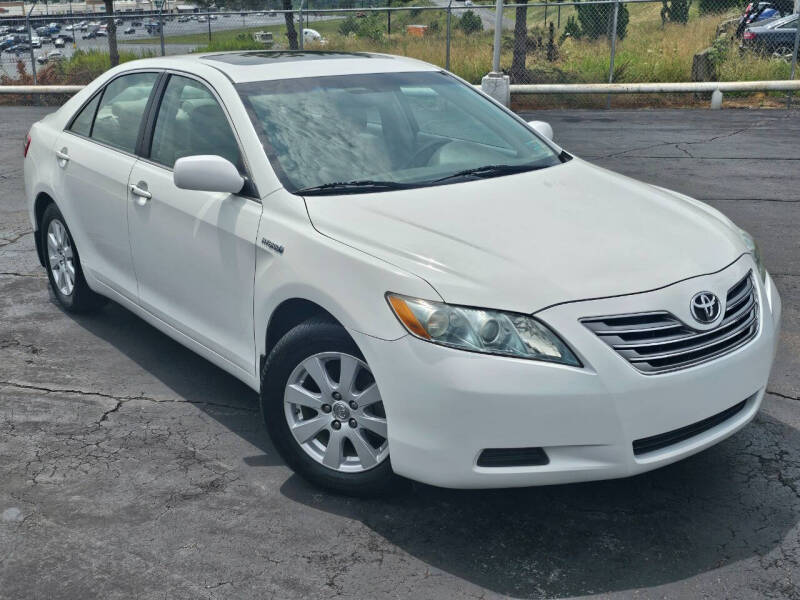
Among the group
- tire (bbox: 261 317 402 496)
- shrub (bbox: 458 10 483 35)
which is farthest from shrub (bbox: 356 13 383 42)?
tire (bbox: 261 317 402 496)

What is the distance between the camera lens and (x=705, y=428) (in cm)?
361

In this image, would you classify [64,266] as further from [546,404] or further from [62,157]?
[546,404]

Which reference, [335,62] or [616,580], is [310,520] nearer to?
[616,580]

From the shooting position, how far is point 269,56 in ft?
17.1

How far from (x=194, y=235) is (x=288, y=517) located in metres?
1.49

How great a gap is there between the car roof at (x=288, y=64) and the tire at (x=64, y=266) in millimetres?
1320

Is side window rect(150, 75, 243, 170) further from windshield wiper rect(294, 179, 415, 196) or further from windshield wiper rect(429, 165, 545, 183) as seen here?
windshield wiper rect(429, 165, 545, 183)

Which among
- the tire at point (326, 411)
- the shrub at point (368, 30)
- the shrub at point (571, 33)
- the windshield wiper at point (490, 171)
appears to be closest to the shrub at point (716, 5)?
the shrub at point (571, 33)

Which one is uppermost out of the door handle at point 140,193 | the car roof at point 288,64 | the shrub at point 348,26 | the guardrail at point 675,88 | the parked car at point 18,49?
the car roof at point 288,64

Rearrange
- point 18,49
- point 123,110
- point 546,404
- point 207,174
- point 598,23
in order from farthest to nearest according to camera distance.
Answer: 1. point 598,23
2. point 18,49
3. point 123,110
4. point 207,174
5. point 546,404

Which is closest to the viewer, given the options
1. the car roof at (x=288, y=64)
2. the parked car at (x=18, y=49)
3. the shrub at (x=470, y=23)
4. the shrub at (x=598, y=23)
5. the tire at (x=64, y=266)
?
the car roof at (x=288, y=64)

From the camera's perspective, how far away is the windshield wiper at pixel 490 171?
446 cm

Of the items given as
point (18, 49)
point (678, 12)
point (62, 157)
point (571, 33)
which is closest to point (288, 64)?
point (62, 157)

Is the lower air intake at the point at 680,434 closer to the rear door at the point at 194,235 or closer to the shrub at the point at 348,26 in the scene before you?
the rear door at the point at 194,235
